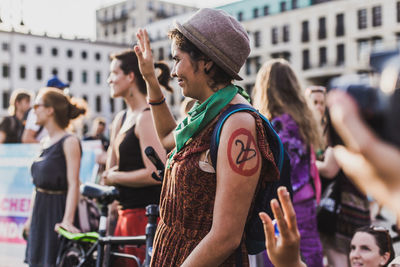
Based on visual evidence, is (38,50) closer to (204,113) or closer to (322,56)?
(322,56)

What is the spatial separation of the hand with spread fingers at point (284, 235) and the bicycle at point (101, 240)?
5.14 ft

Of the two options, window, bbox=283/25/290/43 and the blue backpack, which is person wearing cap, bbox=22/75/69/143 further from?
window, bbox=283/25/290/43

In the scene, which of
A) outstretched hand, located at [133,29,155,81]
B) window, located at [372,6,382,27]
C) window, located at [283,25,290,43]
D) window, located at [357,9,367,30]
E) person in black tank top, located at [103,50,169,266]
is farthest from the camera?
window, located at [283,25,290,43]

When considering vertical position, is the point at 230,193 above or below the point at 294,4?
below

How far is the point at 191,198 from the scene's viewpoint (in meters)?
2.15

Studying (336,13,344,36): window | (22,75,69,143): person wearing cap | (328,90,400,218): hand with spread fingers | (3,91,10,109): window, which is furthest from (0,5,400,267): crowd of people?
(3,91,10,109): window

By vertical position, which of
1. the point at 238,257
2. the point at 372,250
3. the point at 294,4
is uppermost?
the point at 294,4

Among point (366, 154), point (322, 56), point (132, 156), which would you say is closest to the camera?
point (366, 154)

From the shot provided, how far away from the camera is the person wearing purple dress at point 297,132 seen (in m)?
3.85

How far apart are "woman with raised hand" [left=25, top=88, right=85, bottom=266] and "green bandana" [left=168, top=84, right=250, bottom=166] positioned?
8.96 feet

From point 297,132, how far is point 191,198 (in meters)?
1.85

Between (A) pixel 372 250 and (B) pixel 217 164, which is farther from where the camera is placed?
(A) pixel 372 250

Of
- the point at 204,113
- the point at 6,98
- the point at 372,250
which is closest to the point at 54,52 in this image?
the point at 6,98

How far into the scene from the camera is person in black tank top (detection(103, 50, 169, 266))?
3.66 m
